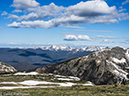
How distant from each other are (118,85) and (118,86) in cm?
32

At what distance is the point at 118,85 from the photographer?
47938 millimetres

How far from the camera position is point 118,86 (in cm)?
4794
